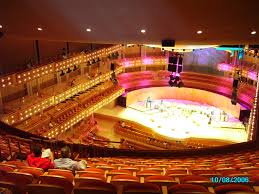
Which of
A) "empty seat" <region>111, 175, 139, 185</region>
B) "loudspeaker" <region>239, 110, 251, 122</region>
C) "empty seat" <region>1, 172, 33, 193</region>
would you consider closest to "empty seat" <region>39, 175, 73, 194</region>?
"empty seat" <region>1, 172, 33, 193</region>

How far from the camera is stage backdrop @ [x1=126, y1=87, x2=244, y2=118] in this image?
20812mm

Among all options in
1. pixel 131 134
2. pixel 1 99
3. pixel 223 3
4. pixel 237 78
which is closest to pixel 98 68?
pixel 131 134

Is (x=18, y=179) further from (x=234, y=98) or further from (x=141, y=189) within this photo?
(x=234, y=98)

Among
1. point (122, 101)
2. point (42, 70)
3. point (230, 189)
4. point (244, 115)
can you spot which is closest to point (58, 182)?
point (230, 189)

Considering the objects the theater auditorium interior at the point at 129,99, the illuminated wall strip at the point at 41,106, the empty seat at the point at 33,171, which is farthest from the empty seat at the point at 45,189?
the illuminated wall strip at the point at 41,106

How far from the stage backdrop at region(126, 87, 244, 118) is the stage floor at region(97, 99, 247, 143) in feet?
1.39

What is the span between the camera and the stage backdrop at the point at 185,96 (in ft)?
68.3

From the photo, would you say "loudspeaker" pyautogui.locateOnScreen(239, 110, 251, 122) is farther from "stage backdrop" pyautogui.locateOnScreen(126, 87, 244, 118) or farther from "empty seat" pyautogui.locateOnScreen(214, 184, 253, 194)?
"empty seat" pyautogui.locateOnScreen(214, 184, 253, 194)

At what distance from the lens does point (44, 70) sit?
13.2m

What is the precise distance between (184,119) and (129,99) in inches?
178

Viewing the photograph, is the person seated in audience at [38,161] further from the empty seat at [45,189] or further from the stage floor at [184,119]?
the stage floor at [184,119]

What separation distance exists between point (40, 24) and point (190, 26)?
4326mm

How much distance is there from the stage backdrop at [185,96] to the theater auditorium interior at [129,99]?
8 cm

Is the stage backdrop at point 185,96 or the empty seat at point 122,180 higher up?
the empty seat at point 122,180
